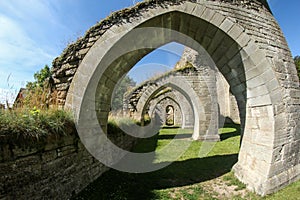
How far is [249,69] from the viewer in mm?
3865

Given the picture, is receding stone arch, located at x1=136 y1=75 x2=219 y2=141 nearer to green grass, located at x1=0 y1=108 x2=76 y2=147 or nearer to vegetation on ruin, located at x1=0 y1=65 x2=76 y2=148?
vegetation on ruin, located at x1=0 y1=65 x2=76 y2=148

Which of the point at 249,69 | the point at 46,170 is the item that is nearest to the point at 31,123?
the point at 46,170

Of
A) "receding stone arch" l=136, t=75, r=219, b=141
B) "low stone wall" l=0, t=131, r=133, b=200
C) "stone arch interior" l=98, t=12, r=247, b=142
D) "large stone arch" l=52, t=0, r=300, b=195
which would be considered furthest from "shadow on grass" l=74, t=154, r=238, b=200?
"receding stone arch" l=136, t=75, r=219, b=141

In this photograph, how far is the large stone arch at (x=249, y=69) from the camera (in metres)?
3.54

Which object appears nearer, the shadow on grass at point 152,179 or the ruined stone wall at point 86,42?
the shadow on grass at point 152,179

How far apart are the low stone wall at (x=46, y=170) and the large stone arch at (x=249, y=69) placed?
0.63 meters

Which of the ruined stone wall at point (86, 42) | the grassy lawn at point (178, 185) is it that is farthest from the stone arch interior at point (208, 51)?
the grassy lawn at point (178, 185)

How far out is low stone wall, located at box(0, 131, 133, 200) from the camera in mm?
2192

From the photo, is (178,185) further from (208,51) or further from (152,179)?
(208,51)

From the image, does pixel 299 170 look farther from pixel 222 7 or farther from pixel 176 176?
pixel 222 7

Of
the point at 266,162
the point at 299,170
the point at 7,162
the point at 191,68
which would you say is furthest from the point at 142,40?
the point at 191,68

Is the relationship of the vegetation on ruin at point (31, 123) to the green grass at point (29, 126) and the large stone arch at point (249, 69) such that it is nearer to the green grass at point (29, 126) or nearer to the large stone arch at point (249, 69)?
the green grass at point (29, 126)

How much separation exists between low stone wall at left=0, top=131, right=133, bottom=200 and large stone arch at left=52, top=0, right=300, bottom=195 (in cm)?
63

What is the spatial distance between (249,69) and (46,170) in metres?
4.23
